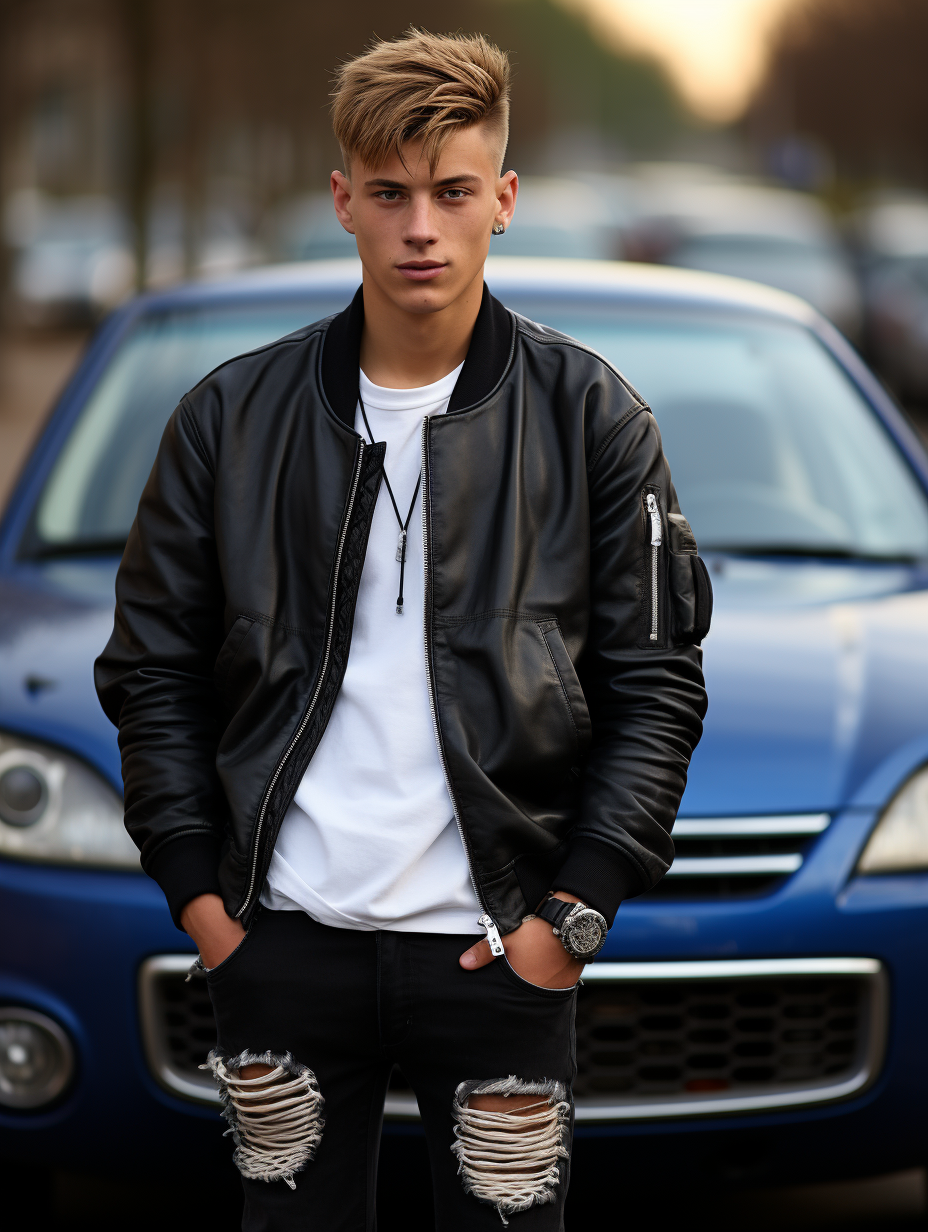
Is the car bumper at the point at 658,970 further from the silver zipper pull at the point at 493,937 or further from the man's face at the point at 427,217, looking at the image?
the man's face at the point at 427,217

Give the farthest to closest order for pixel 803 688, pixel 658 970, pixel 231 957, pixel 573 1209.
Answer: pixel 573 1209, pixel 803 688, pixel 658 970, pixel 231 957

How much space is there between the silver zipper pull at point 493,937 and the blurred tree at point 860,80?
35.6m

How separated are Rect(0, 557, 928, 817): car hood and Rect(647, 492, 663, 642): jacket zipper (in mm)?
781

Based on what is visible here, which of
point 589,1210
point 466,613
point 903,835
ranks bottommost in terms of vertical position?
point 589,1210

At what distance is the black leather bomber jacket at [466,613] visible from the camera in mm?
1891

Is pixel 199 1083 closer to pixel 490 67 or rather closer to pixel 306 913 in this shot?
pixel 306 913

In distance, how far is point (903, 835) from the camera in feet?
8.91

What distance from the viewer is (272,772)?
191 centimetres

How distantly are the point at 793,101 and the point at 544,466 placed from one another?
183 feet

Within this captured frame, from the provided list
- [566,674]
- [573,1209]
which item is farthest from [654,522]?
[573,1209]

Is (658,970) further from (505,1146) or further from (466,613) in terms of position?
(466,613)

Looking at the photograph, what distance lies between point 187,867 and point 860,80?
41388mm

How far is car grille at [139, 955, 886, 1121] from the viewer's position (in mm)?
2594

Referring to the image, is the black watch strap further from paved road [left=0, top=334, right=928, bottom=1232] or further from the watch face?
paved road [left=0, top=334, right=928, bottom=1232]
